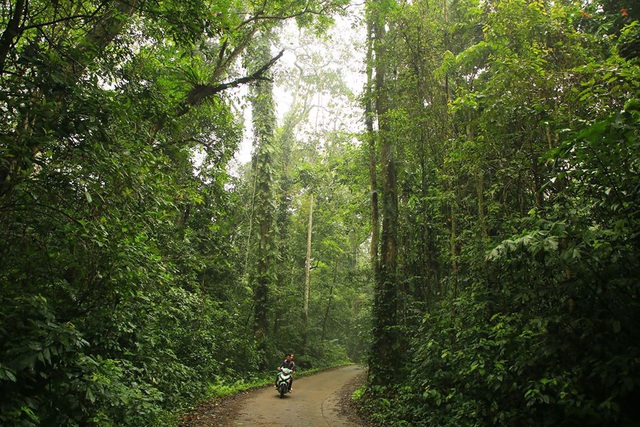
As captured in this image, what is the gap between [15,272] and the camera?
13.7ft

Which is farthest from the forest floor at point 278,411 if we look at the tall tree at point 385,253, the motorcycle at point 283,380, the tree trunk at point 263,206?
the tree trunk at point 263,206

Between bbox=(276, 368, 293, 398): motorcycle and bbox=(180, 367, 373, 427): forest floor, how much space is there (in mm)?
241

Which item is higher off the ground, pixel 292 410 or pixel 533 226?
pixel 533 226

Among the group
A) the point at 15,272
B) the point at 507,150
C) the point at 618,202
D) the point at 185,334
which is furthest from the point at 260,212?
the point at 618,202

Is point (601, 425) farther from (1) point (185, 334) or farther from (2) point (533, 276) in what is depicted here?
(1) point (185, 334)

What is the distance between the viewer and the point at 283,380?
1231 centimetres

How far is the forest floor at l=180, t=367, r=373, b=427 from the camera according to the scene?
27.8 ft

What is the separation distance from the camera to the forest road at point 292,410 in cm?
856

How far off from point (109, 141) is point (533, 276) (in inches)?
229

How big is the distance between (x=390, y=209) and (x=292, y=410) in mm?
6604

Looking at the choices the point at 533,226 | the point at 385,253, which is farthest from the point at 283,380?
the point at 533,226

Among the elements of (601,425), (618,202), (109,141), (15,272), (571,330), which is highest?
(109,141)

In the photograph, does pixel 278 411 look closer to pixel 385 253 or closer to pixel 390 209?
pixel 385 253

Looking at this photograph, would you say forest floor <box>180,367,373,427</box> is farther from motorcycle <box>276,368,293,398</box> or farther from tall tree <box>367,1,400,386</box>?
tall tree <box>367,1,400,386</box>
